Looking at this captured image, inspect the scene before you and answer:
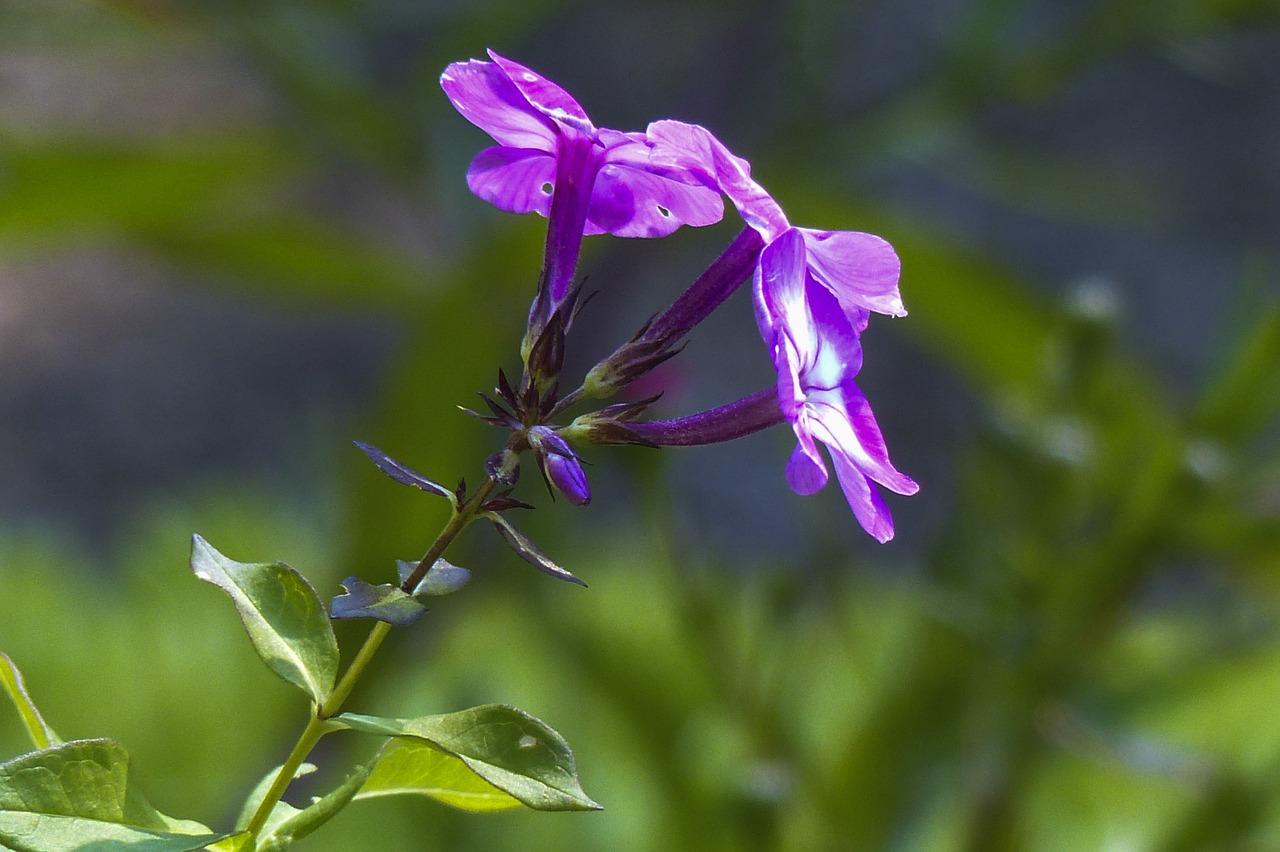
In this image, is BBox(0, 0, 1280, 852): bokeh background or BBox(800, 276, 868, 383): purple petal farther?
BBox(0, 0, 1280, 852): bokeh background

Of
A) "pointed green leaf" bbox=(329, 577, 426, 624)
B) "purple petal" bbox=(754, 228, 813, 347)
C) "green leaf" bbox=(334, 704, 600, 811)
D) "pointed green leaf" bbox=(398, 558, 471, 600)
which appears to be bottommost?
"green leaf" bbox=(334, 704, 600, 811)

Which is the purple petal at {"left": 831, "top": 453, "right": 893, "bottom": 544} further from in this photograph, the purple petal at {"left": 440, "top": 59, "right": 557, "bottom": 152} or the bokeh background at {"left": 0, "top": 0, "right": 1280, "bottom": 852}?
the bokeh background at {"left": 0, "top": 0, "right": 1280, "bottom": 852}

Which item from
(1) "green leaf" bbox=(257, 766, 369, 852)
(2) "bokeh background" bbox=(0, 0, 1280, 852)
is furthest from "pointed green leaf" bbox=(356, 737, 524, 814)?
(2) "bokeh background" bbox=(0, 0, 1280, 852)

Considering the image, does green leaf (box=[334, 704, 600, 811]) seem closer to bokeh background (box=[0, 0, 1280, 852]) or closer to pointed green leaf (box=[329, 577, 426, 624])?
pointed green leaf (box=[329, 577, 426, 624])

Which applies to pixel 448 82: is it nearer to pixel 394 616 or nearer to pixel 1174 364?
pixel 394 616

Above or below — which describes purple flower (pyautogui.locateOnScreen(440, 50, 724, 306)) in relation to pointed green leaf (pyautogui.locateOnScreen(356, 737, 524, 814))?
above
